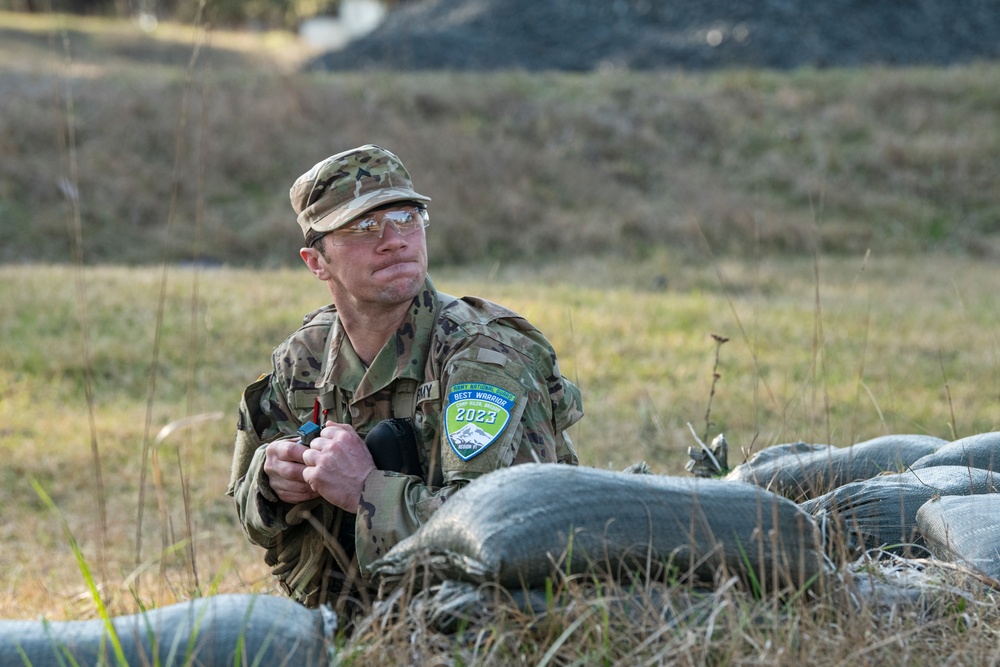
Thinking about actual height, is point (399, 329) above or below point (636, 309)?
above

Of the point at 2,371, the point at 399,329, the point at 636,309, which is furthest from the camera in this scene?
the point at 636,309

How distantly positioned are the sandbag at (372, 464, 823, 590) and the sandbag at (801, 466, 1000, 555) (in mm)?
623

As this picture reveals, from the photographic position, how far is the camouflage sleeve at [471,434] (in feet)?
8.77

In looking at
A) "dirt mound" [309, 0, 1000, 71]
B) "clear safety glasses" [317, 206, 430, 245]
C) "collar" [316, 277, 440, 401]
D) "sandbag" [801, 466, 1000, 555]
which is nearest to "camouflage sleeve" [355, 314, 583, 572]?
"collar" [316, 277, 440, 401]

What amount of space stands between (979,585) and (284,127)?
43.1ft

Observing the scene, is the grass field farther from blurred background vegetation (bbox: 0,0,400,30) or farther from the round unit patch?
blurred background vegetation (bbox: 0,0,400,30)

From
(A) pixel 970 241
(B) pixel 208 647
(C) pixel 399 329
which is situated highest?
(C) pixel 399 329

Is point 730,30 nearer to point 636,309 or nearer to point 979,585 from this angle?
point 636,309

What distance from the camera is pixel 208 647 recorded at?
6.92 ft

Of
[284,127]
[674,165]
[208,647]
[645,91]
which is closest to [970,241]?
[674,165]

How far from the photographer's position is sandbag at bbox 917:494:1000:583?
2721 mm


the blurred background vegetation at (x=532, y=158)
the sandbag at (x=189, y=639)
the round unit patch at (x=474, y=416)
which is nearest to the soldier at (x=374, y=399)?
the round unit patch at (x=474, y=416)

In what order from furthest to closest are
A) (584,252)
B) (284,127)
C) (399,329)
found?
1. (284,127)
2. (584,252)
3. (399,329)

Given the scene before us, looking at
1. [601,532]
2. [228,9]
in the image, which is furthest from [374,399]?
[228,9]
